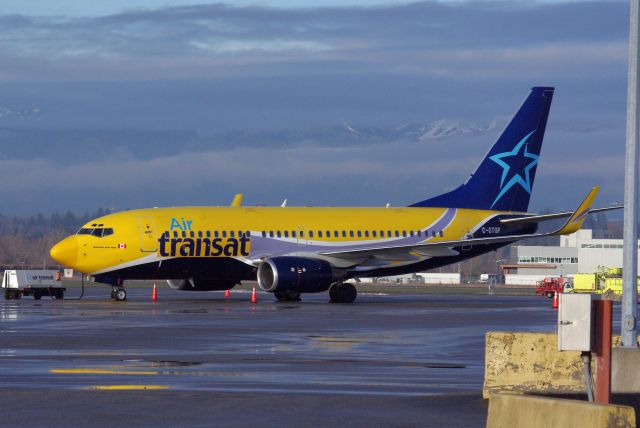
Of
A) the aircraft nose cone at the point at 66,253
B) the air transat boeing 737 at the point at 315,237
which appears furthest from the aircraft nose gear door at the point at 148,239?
the aircraft nose cone at the point at 66,253

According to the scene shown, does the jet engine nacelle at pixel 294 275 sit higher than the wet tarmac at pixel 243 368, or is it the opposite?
the jet engine nacelle at pixel 294 275

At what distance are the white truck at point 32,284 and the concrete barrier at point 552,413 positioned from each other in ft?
140

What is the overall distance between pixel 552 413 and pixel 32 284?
44.2 meters

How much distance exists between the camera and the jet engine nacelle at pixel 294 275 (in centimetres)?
4844

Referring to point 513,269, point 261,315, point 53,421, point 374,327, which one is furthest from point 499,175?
point 513,269

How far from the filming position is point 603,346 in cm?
1309

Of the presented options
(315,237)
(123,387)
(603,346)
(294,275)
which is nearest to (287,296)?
(315,237)

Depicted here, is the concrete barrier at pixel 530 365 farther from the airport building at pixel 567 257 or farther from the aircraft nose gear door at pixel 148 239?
the airport building at pixel 567 257

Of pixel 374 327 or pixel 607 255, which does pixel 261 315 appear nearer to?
pixel 374 327

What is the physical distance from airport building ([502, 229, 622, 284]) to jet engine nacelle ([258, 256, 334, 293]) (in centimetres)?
8967

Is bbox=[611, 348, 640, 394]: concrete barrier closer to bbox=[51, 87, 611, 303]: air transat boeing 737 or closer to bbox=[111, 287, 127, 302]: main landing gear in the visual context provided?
bbox=[51, 87, 611, 303]: air transat boeing 737

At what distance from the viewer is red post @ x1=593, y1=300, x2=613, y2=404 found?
12984mm

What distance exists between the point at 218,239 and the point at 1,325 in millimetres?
18541

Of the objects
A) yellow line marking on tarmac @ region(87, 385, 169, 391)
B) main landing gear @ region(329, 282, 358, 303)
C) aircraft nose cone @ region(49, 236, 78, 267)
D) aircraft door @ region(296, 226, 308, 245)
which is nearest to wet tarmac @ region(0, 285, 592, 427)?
yellow line marking on tarmac @ region(87, 385, 169, 391)
